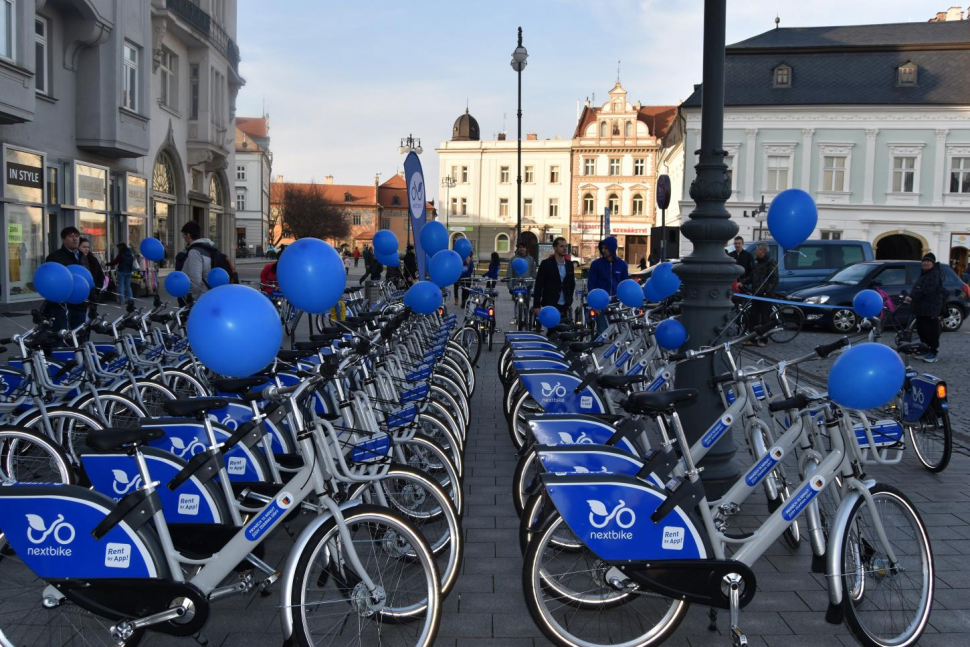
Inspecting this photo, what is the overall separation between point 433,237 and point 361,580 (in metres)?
6.61

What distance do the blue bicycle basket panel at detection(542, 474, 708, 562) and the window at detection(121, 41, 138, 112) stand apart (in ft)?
65.8

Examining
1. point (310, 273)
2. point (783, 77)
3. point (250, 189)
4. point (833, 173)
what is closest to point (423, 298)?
point (310, 273)

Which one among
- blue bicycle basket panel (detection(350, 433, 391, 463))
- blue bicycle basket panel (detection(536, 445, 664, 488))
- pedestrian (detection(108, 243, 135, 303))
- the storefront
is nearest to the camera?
blue bicycle basket panel (detection(536, 445, 664, 488))

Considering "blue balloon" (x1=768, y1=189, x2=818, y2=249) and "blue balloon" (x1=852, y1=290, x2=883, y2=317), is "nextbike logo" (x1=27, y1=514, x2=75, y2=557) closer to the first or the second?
"blue balloon" (x1=768, y1=189, x2=818, y2=249)

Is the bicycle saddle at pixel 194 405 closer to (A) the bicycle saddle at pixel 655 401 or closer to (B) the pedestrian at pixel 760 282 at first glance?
(A) the bicycle saddle at pixel 655 401

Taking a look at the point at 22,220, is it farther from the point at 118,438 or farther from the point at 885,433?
the point at 885,433

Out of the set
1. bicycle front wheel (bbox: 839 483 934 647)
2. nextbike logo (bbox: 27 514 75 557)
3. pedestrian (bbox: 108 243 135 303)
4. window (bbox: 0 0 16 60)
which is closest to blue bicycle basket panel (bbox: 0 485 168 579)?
nextbike logo (bbox: 27 514 75 557)

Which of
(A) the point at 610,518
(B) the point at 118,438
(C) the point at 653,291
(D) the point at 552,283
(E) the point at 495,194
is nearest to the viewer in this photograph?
(B) the point at 118,438

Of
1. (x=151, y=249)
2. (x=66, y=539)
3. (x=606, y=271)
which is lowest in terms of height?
(x=66, y=539)

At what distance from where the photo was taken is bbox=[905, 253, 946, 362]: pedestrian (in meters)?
11.7

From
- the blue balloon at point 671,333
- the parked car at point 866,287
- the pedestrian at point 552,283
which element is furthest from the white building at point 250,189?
the blue balloon at point 671,333

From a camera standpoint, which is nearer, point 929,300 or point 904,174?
point 929,300

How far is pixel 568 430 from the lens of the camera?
4.25 metres

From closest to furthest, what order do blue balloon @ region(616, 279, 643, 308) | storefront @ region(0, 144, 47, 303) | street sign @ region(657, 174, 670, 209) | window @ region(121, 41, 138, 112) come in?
blue balloon @ region(616, 279, 643, 308) < street sign @ region(657, 174, 670, 209) < storefront @ region(0, 144, 47, 303) < window @ region(121, 41, 138, 112)
